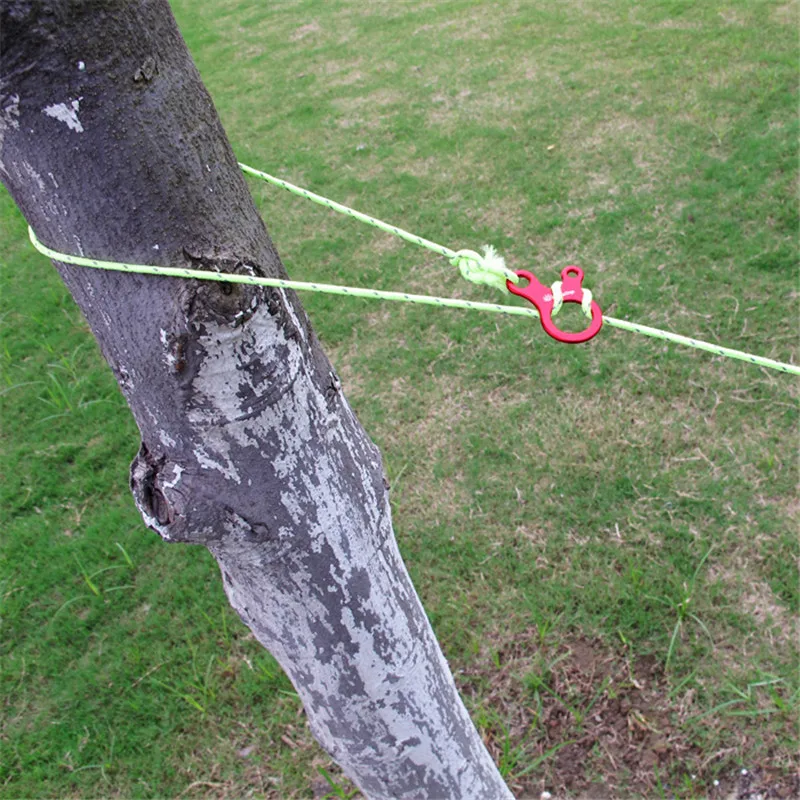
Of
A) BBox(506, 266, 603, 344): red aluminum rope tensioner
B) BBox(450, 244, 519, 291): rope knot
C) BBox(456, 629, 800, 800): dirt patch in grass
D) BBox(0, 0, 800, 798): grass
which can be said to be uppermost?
BBox(450, 244, 519, 291): rope knot

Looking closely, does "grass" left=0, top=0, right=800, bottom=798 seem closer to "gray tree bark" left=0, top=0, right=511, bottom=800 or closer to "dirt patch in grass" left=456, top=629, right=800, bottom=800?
"dirt patch in grass" left=456, top=629, right=800, bottom=800

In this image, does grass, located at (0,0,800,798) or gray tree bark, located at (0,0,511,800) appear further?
grass, located at (0,0,800,798)

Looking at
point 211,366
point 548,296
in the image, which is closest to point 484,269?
point 548,296

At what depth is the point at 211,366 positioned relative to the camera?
0.88m

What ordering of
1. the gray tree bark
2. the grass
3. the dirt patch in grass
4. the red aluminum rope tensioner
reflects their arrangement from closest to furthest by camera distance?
1. the gray tree bark
2. the red aluminum rope tensioner
3. the dirt patch in grass
4. the grass

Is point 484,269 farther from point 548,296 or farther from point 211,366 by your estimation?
point 211,366

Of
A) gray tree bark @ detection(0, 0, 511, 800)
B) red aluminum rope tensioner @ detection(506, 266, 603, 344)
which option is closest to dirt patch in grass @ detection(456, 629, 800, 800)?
gray tree bark @ detection(0, 0, 511, 800)

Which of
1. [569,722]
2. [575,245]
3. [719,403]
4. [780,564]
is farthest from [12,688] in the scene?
[575,245]

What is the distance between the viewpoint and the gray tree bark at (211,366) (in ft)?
2.52

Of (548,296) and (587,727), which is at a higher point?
(548,296)

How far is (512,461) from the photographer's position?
2.76 meters

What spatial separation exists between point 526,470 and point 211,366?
2001 millimetres

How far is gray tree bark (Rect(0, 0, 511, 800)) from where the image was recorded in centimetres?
77

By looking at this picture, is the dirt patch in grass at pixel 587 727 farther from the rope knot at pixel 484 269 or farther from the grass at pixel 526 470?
the rope knot at pixel 484 269
